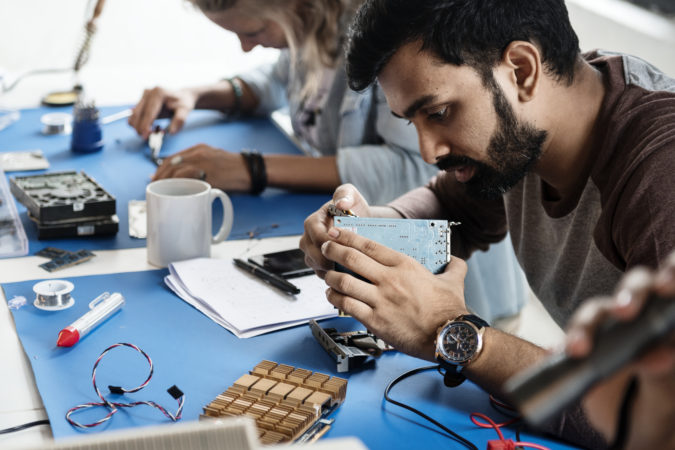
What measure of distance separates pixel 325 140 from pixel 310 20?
0.33 metres

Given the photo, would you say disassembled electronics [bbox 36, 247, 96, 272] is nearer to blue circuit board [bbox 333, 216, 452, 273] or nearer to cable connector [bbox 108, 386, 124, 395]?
cable connector [bbox 108, 386, 124, 395]

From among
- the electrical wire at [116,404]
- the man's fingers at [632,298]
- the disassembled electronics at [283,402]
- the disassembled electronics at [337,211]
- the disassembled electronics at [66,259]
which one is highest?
the man's fingers at [632,298]

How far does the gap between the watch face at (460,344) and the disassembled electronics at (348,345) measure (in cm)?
13

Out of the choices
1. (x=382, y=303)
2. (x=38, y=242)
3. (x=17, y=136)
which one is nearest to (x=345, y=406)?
(x=382, y=303)

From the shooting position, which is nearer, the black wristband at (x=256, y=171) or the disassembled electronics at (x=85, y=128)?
the black wristband at (x=256, y=171)

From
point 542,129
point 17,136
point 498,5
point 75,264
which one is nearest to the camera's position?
point 498,5

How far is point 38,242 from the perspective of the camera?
1.41 metres

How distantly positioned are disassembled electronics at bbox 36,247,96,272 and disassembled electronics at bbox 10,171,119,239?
0.26 feet

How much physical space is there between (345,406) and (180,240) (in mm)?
524

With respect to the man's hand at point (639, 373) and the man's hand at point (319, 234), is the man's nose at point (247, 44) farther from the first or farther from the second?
Result: the man's hand at point (639, 373)

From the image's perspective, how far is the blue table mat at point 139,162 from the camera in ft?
4.96

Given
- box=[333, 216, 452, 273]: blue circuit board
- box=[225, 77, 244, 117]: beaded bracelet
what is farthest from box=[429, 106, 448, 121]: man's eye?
box=[225, 77, 244, 117]: beaded bracelet

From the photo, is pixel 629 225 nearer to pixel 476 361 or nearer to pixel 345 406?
pixel 476 361

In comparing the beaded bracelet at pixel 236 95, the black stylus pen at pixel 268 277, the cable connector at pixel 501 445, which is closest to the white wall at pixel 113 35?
the beaded bracelet at pixel 236 95
